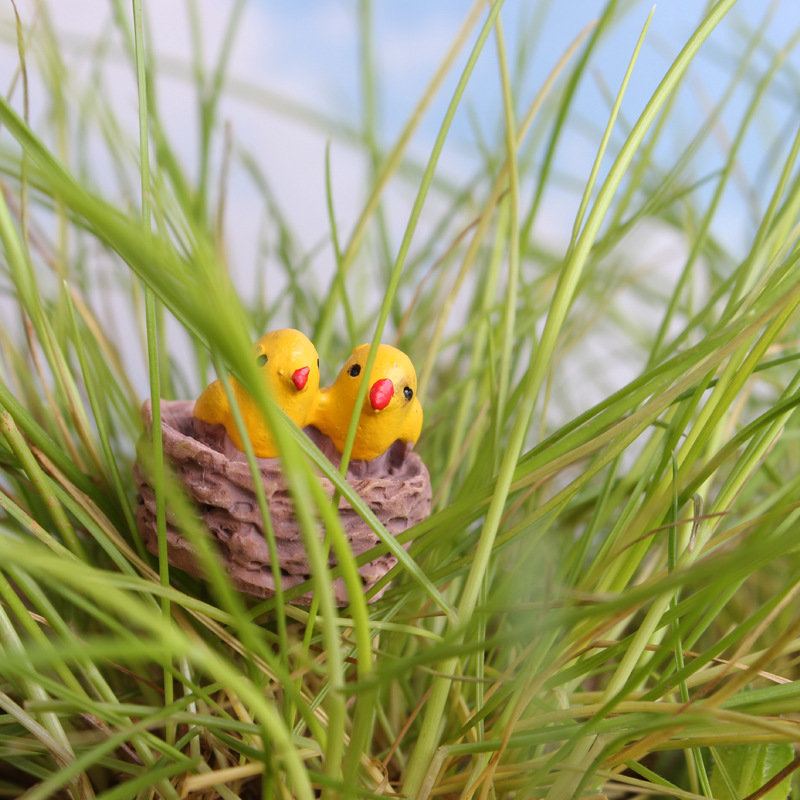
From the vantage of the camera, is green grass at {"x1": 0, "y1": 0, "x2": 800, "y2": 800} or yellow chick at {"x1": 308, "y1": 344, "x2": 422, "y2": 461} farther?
yellow chick at {"x1": 308, "y1": 344, "x2": 422, "y2": 461}

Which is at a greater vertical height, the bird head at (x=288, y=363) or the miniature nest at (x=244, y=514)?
the bird head at (x=288, y=363)

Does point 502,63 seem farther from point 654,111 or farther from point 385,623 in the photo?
point 385,623

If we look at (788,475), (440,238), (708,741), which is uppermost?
(440,238)

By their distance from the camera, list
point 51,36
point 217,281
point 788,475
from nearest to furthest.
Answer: point 217,281, point 51,36, point 788,475

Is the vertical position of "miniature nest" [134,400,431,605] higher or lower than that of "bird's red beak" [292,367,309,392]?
lower

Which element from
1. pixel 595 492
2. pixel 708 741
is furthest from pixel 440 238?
pixel 708 741
